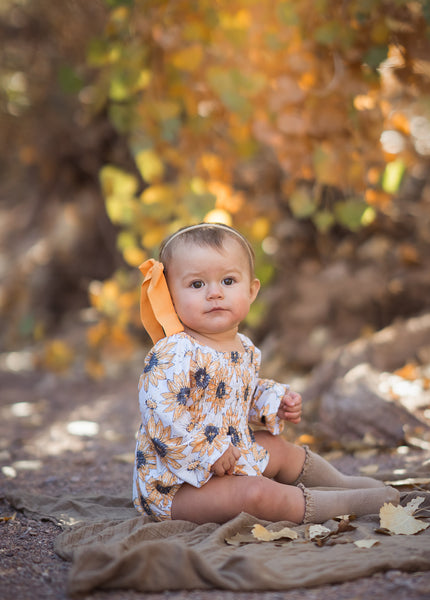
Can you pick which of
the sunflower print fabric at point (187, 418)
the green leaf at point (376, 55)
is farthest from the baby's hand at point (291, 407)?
the green leaf at point (376, 55)

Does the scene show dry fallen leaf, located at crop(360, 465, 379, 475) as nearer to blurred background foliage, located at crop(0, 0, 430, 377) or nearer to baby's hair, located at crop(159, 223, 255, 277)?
baby's hair, located at crop(159, 223, 255, 277)

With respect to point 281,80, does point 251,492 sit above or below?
below

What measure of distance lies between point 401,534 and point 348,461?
80 centimetres

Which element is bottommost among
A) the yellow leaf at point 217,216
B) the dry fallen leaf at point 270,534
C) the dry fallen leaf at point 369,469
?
the dry fallen leaf at point 270,534

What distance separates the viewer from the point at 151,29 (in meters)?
3.30

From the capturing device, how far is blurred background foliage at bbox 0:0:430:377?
3.02 metres

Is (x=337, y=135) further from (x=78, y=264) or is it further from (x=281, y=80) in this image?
(x=78, y=264)

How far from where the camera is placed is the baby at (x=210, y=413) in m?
1.67

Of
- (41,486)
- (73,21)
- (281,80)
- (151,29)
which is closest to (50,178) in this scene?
(73,21)

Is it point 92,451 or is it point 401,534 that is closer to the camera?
point 401,534

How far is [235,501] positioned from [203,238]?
0.72 meters

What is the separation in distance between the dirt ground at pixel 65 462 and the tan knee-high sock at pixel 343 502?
35 centimetres

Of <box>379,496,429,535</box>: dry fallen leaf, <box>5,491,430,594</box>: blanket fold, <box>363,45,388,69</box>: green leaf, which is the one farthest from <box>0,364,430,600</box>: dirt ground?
<box>363,45,388,69</box>: green leaf

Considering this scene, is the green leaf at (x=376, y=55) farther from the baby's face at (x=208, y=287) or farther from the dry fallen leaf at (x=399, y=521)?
the dry fallen leaf at (x=399, y=521)
